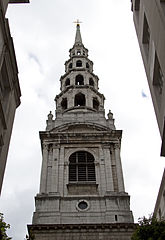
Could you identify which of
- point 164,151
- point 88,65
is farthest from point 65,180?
point 88,65

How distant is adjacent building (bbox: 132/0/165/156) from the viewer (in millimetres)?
15453

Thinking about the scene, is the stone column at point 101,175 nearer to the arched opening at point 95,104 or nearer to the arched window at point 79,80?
the arched opening at point 95,104

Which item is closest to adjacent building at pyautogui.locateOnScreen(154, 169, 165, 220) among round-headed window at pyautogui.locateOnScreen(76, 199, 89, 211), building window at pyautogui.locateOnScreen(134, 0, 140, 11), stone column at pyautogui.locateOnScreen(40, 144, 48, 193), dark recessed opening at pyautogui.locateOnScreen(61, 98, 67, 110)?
round-headed window at pyautogui.locateOnScreen(76, 199, 89, 211)

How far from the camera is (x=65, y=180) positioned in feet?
120

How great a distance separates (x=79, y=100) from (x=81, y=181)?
18171 mm

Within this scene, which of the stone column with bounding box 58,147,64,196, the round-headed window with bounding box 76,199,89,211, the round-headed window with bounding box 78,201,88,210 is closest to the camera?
the round-headed window with bounding box 76,199,89,211

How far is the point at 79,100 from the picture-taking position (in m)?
→ 52.5

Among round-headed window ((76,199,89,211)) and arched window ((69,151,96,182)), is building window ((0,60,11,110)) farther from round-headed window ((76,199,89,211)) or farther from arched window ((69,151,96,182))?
arched window ((69,151,96,182))

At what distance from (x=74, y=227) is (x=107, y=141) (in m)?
12.3

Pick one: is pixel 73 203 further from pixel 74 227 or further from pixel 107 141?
pixel 107 141

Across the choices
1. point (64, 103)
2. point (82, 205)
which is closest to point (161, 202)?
point (82, 205)

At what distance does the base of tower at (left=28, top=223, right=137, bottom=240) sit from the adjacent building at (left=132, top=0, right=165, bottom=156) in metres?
15.8

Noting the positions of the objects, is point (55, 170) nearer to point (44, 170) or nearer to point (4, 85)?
point (44, 170)

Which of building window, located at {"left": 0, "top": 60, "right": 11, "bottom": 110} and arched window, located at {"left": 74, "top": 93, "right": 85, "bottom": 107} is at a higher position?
arched window, located at {"left": 74, "top": 93, "right": 85, "bottom": 107}
